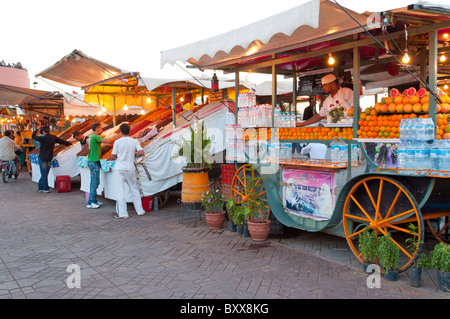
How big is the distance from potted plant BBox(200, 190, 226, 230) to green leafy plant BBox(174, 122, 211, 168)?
672 millimetres

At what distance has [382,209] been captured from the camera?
4.41 metres

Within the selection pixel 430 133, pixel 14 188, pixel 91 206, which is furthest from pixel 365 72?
pixel 14 188

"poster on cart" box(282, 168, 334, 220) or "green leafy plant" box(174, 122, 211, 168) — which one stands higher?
"green leafy plant" box(174, 122, 211, 168)

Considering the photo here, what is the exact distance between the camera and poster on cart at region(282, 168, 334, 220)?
495 cm

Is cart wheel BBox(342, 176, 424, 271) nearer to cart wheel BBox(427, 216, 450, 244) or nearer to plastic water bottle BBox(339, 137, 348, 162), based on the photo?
plastic water bottle BBox(339, 137, 348, 162)

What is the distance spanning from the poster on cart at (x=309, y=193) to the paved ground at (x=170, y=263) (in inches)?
21.2

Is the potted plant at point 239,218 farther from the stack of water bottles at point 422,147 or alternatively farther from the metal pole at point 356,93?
the stack of water bottles at point 422,147

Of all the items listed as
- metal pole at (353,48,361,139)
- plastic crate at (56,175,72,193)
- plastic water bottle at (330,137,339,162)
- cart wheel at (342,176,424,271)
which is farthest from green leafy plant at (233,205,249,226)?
plastic crate at (56,175,72,193)

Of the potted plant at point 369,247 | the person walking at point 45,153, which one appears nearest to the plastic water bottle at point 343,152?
the potted plant at point 369,247

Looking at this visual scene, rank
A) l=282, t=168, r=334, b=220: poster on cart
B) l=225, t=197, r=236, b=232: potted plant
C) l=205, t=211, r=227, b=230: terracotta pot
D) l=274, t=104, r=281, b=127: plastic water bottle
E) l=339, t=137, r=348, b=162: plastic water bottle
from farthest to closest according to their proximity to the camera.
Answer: l=205, t=211, r=227, b=230: terracotta pot, l=225, t=197, r=236, b=232: potted plant, l=274, t=104, r=281, b=127: plastic water bottle, l=282, t=168, r=334, b=220: poster on cart, l=339, t=137, r=348, b=162: plastic water bottle

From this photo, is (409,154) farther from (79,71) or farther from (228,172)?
(79,71)

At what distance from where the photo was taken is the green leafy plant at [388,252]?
397 centimetres
